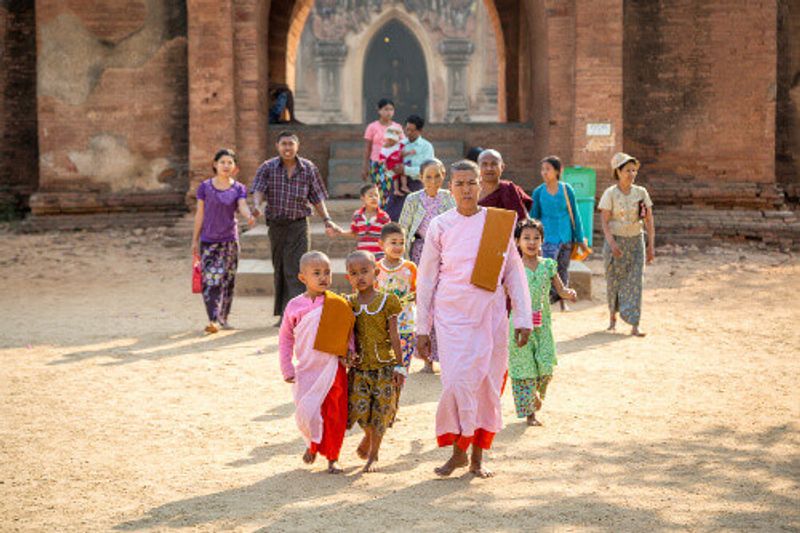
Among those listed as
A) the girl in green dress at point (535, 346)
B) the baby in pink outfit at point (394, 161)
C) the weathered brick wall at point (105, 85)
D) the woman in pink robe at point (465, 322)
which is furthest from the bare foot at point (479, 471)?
the weathered brick wall at point (105, 85)

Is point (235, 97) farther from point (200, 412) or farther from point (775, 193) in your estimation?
point (200, 412)

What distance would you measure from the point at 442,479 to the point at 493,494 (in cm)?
32

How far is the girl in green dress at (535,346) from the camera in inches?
231

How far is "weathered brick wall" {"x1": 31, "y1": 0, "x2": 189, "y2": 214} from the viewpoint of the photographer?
47.7 feet

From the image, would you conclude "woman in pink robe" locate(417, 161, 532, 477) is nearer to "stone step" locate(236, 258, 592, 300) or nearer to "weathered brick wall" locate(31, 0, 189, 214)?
"stone step" locate(236, 258, 592, 300)

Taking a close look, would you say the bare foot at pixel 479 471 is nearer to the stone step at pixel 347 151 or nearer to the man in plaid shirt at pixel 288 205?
the man in plaid shirt at pixel 288 205

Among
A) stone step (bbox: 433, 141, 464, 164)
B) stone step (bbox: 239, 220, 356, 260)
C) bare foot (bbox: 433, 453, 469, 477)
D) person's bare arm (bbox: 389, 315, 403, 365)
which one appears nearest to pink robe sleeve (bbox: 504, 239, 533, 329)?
person's bare arm (bbox: 389, 315, 403, 365)

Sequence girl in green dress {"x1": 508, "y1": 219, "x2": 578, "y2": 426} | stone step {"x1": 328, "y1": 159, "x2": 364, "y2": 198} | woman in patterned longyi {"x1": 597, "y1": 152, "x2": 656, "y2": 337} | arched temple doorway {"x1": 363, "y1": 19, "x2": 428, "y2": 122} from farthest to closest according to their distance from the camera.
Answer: arched temple doorway {"x1": 363, "y1": 19, "x2": 428, "y2": 122}, stone step {"x1": 328, "y1": 159, "x2": 364, "y2": 198}, woman in patterned longyi {"x1": 597, "y1": 152, "x2": 656, "y2": 337}, girl in green dress {"x1": 508, "y1": 219, "x2": 578, "y2": 426}

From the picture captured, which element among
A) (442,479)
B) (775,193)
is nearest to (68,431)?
(442,479)

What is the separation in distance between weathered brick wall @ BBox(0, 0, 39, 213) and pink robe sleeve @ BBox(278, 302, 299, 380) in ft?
40.3

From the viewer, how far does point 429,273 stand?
16.5 ft

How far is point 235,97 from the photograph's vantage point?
1388 cm

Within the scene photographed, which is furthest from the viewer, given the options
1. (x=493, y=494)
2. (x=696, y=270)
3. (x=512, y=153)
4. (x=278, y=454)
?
(x=512, y=153)

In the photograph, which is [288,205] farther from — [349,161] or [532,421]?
[349,161]
